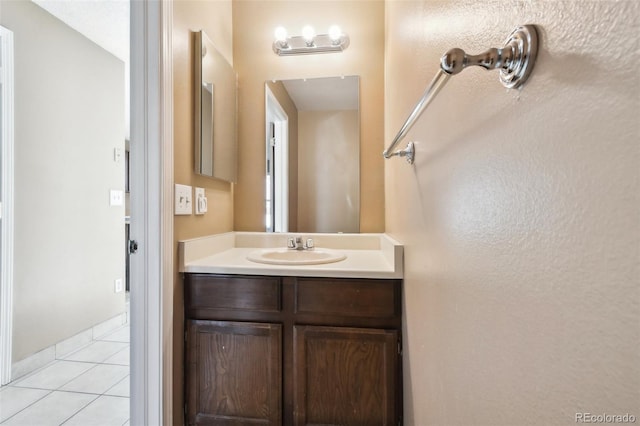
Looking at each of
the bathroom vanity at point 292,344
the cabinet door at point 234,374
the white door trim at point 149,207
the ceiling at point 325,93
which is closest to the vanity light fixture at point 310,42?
the ceiling at point 325,93

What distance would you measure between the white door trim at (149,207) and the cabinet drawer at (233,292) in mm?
138

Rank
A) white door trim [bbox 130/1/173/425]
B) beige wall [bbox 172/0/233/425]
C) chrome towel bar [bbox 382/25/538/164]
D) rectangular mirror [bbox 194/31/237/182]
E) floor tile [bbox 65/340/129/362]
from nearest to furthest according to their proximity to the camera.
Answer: chrome towel bar [bbox 382/25/538/164] → white door trim [bbox 130/1/173/425] → beige wall [bbox 172/0/233/425] → rectangular mirror [bbox 194/31/237/182] → floor tile [bbox 65/340/129/362]

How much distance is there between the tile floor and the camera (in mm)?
1466

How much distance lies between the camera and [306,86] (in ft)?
5.88

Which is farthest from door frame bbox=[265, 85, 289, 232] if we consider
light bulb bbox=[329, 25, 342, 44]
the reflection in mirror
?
light bulb bbox=[329, 25, 342, 44]

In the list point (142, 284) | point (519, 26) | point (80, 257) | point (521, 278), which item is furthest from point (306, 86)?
point (80, 257)

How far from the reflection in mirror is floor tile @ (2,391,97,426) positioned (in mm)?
1408

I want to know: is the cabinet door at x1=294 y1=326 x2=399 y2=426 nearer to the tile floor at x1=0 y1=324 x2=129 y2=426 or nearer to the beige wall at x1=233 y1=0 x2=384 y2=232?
the beige wall at x1=233 y1=0 x2=384 y2=232

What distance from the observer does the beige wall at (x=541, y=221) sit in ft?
0.74

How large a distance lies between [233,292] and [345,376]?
0.59m

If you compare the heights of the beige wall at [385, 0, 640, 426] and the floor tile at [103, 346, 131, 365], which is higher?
the beige wall at [385, 0, 640, 426]

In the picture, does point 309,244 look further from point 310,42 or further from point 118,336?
point 118,336

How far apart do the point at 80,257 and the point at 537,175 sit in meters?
2.88

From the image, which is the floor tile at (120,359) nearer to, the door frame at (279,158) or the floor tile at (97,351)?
the floor tile at (97,351)
